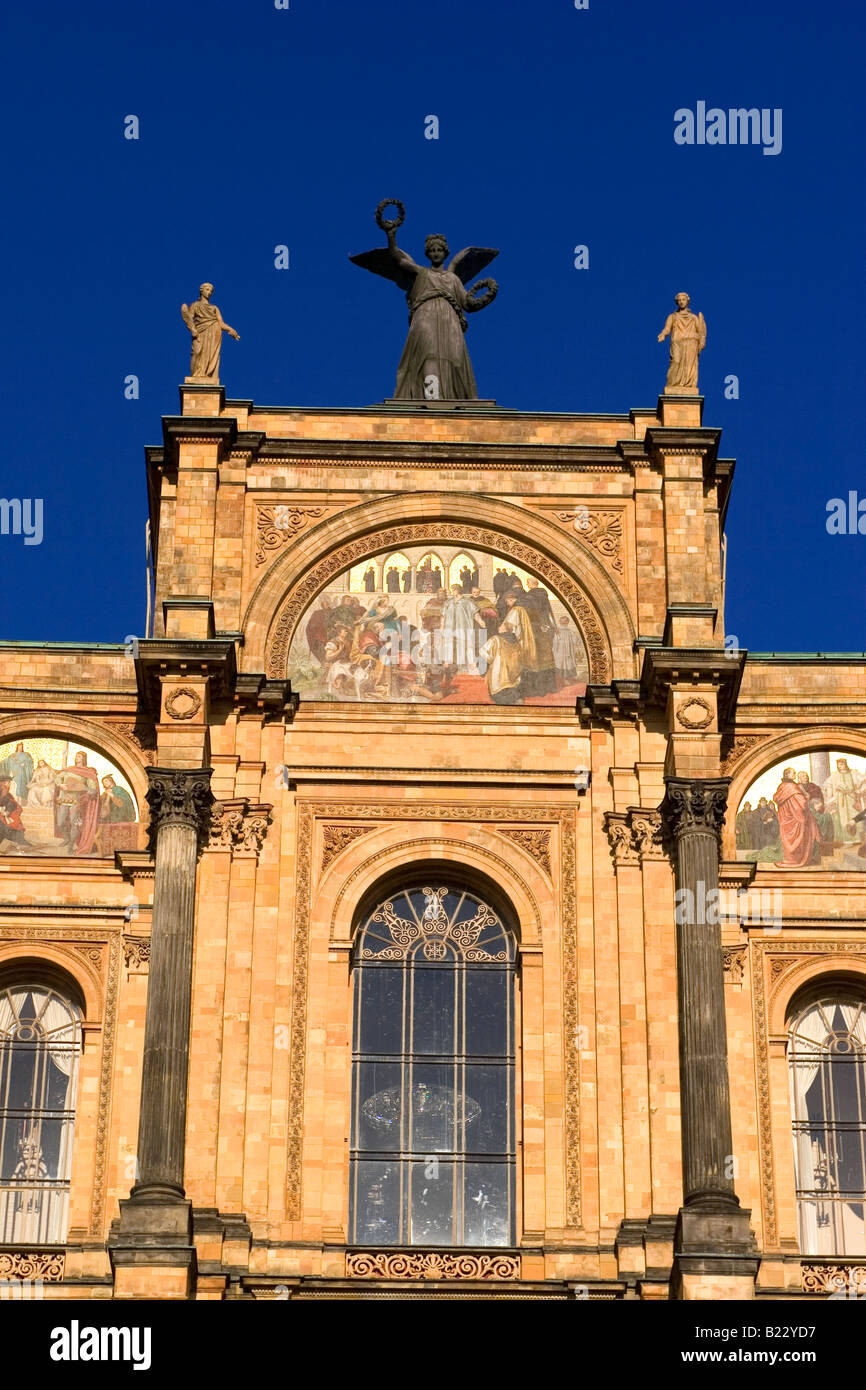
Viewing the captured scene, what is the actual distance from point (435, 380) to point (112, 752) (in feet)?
24.2

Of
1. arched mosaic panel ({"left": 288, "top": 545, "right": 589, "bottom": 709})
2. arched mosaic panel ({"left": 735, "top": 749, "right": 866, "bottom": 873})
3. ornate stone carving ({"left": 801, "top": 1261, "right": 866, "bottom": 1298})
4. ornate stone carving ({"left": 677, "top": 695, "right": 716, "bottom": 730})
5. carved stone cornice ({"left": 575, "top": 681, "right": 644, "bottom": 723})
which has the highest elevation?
arched mosaic panel ({"left": 288, "top": 545, "right": 589, "bottom": 709})

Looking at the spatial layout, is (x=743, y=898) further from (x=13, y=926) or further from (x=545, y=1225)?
(x=13, y=926)

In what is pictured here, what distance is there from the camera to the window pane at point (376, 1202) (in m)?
33.3

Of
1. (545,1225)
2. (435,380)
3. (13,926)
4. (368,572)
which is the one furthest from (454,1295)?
(435,380)

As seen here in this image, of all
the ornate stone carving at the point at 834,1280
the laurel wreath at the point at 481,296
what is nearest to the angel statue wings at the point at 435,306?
the laurel wreath at the point at 481,296

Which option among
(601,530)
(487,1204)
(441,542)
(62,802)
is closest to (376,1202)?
(487,1204)

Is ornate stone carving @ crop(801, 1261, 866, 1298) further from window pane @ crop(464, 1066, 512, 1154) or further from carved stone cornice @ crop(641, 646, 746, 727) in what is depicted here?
carved stone cornice @ crop(641, 646, 746, 727)

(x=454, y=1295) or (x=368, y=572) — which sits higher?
(x=368, y=572)

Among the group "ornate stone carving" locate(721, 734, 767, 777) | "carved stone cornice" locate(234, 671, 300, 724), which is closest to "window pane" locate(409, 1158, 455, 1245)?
"carved stone cornice" locate(234, 671, 300, 724)

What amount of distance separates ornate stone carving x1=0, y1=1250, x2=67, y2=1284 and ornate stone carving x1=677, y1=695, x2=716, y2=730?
1000cm

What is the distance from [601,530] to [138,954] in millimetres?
8431

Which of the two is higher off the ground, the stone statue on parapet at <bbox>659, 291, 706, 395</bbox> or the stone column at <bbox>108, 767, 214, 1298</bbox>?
the stone statue on parapet at <bbox>659, 291, 706, 395</bbox>

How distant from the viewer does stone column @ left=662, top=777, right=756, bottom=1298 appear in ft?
102

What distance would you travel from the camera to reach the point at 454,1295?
3244 cm
